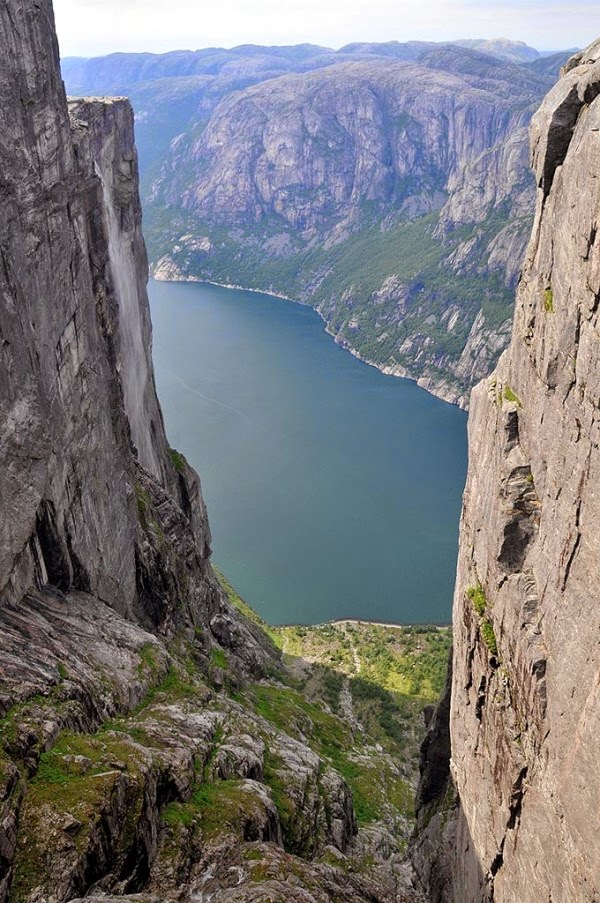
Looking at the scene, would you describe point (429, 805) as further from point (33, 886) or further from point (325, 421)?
point (325, 421)

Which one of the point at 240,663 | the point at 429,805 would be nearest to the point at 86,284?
the point at 240,663

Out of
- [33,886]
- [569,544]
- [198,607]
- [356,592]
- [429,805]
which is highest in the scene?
[569,544]

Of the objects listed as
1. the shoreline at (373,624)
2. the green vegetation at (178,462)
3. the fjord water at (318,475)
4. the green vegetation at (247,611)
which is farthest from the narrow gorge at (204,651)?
the fjord water at (318,475)

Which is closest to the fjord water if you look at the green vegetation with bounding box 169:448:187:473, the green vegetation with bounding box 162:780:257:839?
the green vegetation with bounding box 169:448:187:473

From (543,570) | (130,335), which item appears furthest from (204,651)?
(543,570)

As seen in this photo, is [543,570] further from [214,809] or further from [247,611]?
[247,611]

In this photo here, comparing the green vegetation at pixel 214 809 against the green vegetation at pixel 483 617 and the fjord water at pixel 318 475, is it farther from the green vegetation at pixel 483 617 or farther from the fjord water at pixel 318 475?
Result: the fjord water at pixel 318 475
